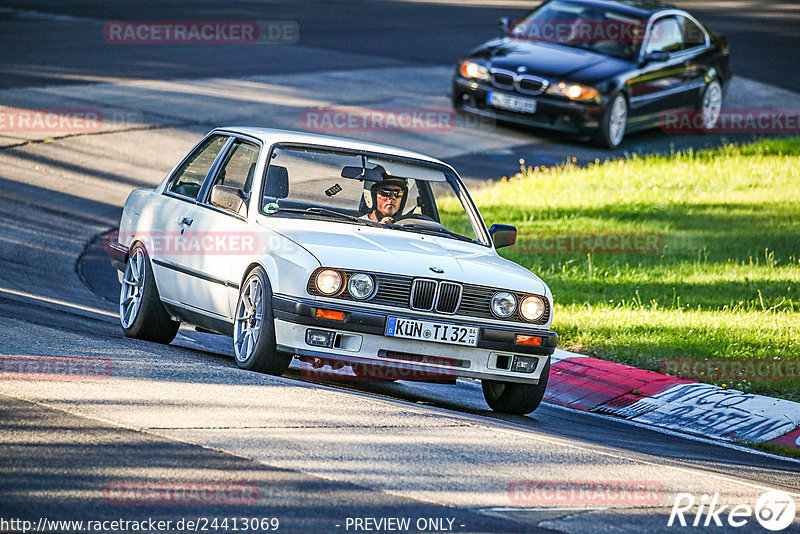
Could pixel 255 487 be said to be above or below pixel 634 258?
above

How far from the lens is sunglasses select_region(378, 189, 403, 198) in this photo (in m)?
8.59

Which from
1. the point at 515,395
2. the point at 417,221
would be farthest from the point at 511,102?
the point at 515,395

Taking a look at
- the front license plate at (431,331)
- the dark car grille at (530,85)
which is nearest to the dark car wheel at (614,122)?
the dark car grille at (530,85)

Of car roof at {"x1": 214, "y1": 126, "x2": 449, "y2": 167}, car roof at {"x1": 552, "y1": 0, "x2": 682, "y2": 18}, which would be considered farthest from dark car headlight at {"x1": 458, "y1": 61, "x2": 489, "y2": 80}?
car roof at {"x1": 214, "y1": 126, "x2": 449, "y2": 167}

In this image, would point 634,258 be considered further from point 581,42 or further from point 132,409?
point 132,409

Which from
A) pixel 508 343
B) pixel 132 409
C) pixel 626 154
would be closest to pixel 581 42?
pixel 626 154

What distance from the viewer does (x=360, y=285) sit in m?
7.40

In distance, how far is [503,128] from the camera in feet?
66.1

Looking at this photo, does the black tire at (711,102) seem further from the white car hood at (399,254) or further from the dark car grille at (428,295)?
the dark car grille at (428,295)

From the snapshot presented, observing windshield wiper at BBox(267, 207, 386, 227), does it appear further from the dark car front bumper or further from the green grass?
the dark car front bumper

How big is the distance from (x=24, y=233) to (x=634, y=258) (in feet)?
20.7

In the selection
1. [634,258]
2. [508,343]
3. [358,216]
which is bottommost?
[634,258]

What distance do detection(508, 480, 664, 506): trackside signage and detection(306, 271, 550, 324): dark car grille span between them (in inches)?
70.3

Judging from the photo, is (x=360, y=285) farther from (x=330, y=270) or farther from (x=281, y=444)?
(x=281, y=444)
